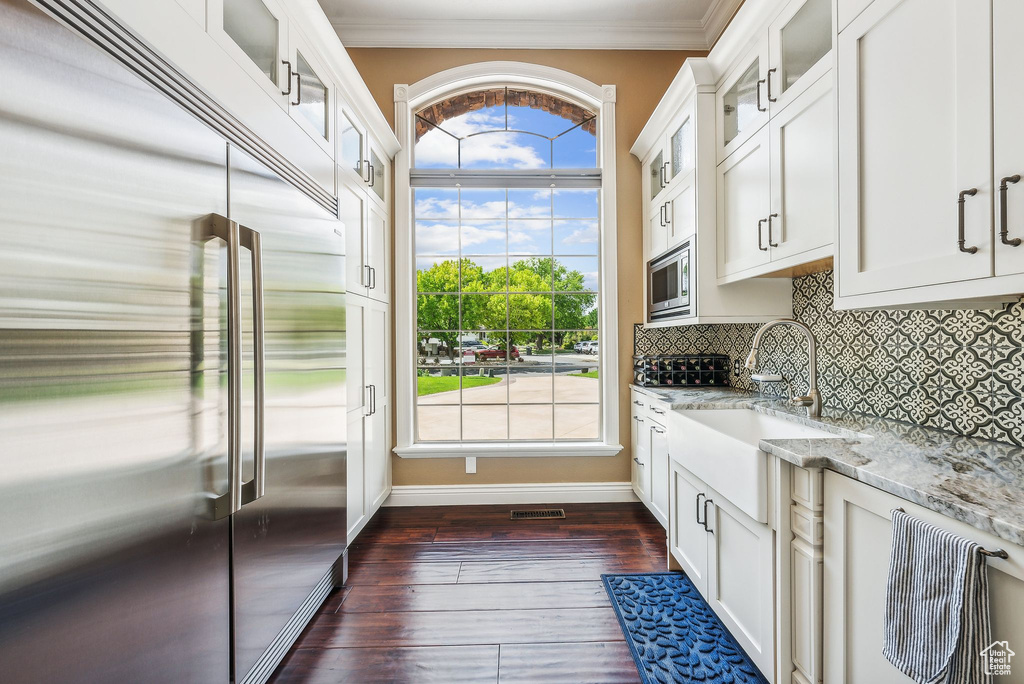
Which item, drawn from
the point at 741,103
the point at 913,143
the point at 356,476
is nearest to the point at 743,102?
the point at 741,103

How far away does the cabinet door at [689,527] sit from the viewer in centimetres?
188

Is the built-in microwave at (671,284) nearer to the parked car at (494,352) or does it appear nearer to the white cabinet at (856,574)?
the parked car at (494,352)

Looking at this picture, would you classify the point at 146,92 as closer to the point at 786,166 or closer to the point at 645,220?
the point at 786,166

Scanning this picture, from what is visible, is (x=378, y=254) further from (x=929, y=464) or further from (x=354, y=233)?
(x=929, y=464)

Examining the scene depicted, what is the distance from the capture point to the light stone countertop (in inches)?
33.4

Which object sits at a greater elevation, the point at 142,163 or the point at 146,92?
the point at 146,92

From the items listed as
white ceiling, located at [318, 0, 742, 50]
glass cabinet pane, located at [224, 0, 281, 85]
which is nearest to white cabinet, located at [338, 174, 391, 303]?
glass cabinet pane, located at [224, 0, 281, 85]

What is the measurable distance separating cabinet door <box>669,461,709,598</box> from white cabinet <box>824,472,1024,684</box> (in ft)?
2.14

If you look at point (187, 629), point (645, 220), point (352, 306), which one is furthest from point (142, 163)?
point (645, 220)

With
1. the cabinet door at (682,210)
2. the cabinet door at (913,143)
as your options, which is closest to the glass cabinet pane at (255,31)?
the cabinet door at (913,143)

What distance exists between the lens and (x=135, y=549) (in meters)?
0.94

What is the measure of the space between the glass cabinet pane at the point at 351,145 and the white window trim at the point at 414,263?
645 mm

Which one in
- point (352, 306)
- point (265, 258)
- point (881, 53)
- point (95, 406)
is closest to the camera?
point (95, 406)

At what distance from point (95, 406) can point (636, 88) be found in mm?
3531
